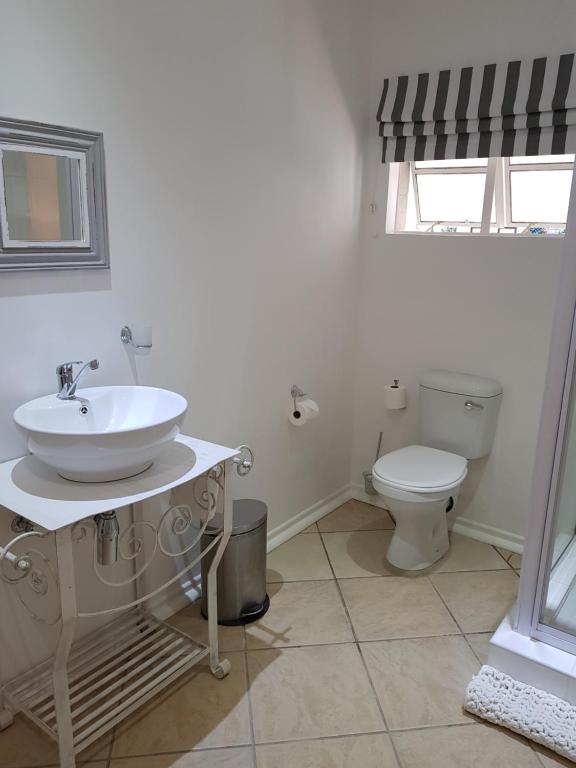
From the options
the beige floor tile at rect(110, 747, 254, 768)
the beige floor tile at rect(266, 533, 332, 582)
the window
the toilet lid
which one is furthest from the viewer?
the window

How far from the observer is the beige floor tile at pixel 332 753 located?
1.71m

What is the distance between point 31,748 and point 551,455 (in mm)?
1750

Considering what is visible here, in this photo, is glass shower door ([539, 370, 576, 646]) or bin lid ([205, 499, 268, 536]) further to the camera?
bin lid ([205, 499, 268, 536])

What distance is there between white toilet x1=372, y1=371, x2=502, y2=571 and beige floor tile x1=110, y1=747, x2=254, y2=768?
1113 mm

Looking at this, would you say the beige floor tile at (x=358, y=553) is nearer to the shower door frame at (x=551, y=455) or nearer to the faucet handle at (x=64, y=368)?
the shower door frame at (x=551, y=455)

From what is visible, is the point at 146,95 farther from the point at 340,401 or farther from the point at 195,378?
the point at 340,401

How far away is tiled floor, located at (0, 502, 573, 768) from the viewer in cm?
174

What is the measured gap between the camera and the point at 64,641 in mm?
1488

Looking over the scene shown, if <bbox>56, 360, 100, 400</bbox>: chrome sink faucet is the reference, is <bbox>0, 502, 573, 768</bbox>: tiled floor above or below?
below

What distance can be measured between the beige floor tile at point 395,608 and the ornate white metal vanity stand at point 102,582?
1.88 feet

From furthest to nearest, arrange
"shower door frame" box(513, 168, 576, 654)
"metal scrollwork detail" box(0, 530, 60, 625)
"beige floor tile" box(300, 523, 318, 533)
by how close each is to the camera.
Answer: "beige floor tile" box(300, 523, 318, 533) → "shower door frame" box(513, 168, 576, 654) → "metal scrollwork detail" box(0, 530, 60, 625)


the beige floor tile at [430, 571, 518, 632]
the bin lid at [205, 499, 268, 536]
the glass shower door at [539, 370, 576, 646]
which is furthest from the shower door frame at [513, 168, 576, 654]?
the bin lid at [205, 499, 268, 536]

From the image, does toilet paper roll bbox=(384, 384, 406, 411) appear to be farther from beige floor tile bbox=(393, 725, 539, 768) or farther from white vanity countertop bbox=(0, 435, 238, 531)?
beige floor tile bbox=(393, 725, 539, 768)

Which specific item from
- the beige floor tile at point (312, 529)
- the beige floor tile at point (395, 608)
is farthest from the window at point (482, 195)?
the beige floor tile at point (395, 608)
